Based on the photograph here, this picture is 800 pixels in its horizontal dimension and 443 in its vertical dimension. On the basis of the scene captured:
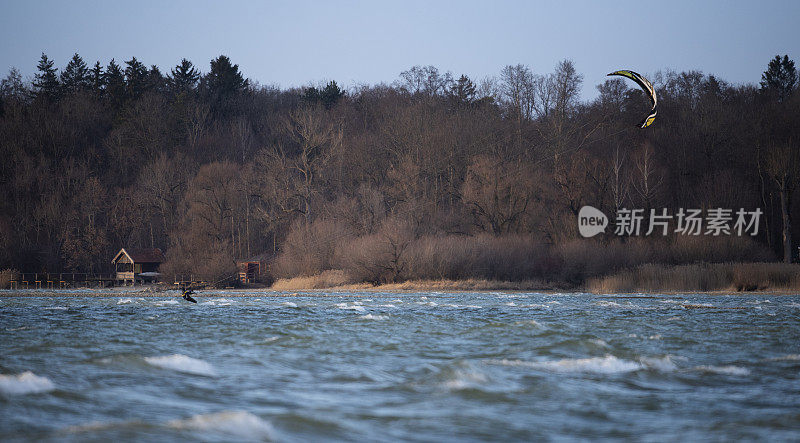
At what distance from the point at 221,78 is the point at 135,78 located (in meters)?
11.4

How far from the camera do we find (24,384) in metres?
12.4

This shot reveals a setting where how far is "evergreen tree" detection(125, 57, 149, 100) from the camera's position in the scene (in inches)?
3927

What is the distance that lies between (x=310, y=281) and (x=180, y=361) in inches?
1766

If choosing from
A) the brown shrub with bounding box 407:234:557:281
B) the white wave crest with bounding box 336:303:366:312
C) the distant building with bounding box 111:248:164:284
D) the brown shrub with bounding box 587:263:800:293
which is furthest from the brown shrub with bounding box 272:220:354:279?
the white wave crest with bounding box 336:303:366:312

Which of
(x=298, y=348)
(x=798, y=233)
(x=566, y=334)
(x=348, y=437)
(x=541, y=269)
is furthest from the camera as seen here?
(x=798, y=233)

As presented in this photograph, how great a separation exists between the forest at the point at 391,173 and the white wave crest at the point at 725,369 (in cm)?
3790

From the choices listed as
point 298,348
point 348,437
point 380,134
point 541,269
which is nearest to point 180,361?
point 298,348

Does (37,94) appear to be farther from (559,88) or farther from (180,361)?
(180,361)

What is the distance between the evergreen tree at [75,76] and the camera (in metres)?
103

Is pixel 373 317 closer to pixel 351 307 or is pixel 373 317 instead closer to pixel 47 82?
pixel 351 307

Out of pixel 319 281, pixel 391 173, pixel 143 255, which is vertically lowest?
pixel 319 281

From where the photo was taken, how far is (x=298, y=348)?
1822cm

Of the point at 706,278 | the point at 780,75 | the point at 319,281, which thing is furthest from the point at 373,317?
the point at 780,75

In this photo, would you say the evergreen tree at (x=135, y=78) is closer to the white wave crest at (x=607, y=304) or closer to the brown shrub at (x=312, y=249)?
the brown shrub at (x=312, y=249)
